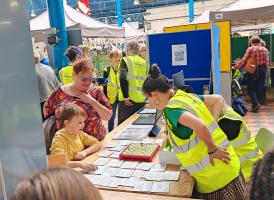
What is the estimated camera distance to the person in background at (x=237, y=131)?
229 centimetres

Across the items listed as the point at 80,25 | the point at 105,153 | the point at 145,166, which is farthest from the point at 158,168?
the point at 80,25

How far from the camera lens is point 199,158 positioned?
6.36ft

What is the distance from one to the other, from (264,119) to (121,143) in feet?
14.9

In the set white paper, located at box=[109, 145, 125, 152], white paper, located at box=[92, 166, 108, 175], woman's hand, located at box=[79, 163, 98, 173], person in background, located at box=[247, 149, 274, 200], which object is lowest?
white paper, located at box=[109, 145, 125, 152]

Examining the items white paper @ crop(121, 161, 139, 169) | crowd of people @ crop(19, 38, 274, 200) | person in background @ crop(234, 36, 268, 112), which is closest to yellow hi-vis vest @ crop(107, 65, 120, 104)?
crowd of people @ crop(19, 38, 274, 200)

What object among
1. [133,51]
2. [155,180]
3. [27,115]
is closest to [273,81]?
[133,51]

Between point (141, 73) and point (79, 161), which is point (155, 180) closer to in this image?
point (79, 161)

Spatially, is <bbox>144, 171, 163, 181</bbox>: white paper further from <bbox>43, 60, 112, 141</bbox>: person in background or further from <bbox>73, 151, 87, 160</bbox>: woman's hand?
<bbox>43, 60, 112, 141</bbox>: person in background

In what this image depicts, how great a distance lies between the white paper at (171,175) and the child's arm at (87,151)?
0.65m

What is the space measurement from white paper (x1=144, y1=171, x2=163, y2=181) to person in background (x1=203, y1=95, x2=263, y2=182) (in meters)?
0.63

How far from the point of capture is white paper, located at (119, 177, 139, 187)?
1.88m

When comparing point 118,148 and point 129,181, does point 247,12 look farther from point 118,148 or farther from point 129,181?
point 129,181

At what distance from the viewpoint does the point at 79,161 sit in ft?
7.46

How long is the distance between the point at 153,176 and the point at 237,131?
738mm
